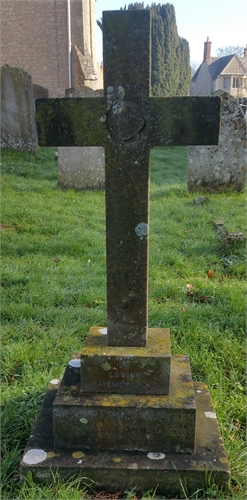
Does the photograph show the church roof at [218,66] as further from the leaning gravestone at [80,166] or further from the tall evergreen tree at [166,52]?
the leaning gravestone at [80,166]

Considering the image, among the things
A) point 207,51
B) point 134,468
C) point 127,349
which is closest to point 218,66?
point 207,51

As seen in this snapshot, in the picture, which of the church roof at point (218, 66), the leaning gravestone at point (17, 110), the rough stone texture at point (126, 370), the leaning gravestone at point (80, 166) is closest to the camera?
the rough stone texture at point (126, 370)

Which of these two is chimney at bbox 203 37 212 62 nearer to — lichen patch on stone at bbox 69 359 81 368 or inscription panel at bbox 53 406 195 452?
lichen patch on stone at bbox 69 359 81 368

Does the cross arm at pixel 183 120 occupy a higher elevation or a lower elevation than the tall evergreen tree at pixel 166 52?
lower

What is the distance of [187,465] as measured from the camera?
7.56 feet

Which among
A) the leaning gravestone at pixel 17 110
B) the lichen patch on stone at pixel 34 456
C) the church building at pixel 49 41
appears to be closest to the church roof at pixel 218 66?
the church building at pixel 49 41

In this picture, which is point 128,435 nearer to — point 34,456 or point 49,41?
point 34,456

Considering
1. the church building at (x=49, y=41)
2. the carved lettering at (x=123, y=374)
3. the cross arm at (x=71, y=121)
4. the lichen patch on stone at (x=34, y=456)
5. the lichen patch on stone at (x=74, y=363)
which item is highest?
the church building at (x=49, y=41)

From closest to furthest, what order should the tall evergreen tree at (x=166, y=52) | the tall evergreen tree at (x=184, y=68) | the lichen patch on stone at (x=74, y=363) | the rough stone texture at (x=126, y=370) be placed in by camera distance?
the rough stone texture at (x=126, y=370)
the lichen patch on stone at (x=74, y=363)
the tall evergreen tree at (x=166, y=52)
the tall evergreen tree at (x=184, y=68)

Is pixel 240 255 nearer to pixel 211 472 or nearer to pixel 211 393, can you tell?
pixel 211 393

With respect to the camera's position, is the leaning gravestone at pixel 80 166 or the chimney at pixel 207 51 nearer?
the leaning gravestone at pixel 80 166

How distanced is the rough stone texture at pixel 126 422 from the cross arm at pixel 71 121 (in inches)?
55.7

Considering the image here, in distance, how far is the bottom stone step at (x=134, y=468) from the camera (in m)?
2.28

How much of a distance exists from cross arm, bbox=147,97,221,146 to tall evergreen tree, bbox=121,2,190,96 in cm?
2514
